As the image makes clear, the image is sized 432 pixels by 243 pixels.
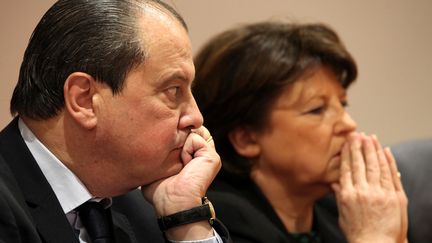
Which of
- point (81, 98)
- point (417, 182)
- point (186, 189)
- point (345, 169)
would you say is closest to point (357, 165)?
point (345, 169)

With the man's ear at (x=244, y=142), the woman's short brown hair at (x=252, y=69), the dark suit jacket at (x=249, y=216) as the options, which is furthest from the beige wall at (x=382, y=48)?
the dark suit jacket at (x=249, y=216)

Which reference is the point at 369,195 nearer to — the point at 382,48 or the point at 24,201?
the point at 382,48

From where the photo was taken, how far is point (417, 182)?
2.29 metres

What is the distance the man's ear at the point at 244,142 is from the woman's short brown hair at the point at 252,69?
0.6 inches

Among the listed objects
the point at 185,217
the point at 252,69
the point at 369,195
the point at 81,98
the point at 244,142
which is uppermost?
the point at 81,98

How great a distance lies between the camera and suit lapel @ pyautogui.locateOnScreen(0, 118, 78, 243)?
4.41 ft

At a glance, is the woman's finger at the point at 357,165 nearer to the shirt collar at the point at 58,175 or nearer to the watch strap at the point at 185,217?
the watch strap at the point at 185,217

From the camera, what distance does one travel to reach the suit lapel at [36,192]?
134 centimetres

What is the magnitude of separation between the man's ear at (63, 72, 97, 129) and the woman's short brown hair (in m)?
0.78

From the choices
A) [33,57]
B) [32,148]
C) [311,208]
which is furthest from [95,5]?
[311,208]

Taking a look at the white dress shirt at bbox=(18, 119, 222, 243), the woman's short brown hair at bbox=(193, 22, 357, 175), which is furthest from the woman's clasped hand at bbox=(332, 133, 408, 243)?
the white dress shirt at bbox=(18, 119, 222, 243)

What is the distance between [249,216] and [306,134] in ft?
0.94

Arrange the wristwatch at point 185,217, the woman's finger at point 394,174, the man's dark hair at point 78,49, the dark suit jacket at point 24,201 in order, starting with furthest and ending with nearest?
the woman's finger at point 394,174 < the wristwatch at point 185,217 < the man's dark hair at point 78,49 < the dark suit jacket at point 24,201

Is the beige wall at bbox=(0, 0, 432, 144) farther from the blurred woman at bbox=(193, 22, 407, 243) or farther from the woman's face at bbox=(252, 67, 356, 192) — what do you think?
the woman's face at bbox=(252, 67, 356, 192)
